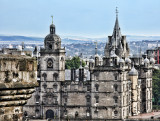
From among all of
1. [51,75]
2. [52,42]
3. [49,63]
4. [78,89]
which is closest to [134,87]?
[78,89]

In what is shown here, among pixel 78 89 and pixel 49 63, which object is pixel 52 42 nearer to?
pixel 49 63

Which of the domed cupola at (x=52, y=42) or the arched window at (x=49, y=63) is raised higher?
the domed cupola at (x=52, y=42)

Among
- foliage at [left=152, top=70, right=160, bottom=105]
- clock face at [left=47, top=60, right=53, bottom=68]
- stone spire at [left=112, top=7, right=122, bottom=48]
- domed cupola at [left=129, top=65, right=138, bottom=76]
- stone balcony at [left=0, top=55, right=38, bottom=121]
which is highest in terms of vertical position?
stone spire at [left=112, top=7, right=122, bottom=48]

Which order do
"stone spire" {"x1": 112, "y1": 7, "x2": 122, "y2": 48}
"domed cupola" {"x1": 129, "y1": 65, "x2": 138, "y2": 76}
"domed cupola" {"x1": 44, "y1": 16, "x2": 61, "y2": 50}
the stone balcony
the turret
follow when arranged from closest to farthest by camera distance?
the stone balcony → "domed cupola" {"x1": 44, "y1": 16, "x2": 61, "y2": 50} → "domed cupola" {"x1": 129, "y1": 65, "x2": 138, "y2": 76} → the turret → "stone spire" {"x1": 112, "y1": 7, "x2": 122, "y2": 48}

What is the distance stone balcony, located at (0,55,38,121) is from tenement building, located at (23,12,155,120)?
84303 millimetres

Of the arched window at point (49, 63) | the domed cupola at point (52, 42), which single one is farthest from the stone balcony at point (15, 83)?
the domed cupola at point (52, 42)

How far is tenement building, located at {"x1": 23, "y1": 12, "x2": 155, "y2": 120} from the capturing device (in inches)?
4006

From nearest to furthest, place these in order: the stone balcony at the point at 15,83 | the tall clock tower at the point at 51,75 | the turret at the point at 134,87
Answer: the stone balcony at the point at 15,83
the tall clock tower at the point at 51,75
the turret at the point at 134,87

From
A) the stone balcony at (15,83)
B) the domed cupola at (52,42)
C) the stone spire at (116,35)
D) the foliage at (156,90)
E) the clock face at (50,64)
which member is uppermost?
the stone spire at (116,35)

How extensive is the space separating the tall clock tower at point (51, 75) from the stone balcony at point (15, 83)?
86699 millimetres

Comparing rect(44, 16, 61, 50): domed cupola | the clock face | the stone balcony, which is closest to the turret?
rect(44, 16, 61, 50): domed cupola

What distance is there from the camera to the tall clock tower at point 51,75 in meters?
103

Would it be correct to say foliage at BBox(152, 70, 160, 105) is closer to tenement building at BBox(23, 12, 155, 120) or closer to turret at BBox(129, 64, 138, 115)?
turret at BBox(129, 64, 138, 115)

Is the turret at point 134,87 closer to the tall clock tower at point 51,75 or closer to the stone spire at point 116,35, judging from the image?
the stone spire at point 116,35
